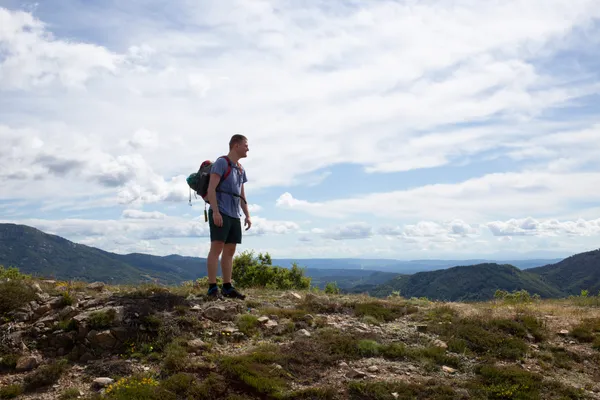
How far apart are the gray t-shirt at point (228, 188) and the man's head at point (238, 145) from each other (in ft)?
1.08

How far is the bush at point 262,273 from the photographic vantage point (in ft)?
128

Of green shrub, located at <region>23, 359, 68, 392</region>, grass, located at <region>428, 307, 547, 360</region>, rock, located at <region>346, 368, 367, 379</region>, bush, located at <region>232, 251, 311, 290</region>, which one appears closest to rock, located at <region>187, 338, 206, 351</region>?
green shrub, located at <region>23, 359, 68, 392</region>

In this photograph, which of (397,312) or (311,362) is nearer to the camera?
(311,362)

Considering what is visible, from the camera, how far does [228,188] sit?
9.81 meters

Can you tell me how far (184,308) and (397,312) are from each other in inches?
209

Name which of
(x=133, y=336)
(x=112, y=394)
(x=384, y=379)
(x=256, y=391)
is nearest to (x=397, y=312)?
(x=384, y=379)

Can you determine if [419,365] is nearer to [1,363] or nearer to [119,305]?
[119,305]

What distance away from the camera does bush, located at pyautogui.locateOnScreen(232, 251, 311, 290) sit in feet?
128

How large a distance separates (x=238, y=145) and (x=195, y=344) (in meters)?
4.55

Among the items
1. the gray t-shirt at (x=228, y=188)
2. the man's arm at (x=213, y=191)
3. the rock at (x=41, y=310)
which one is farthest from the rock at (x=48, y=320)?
the gray t-shirt at (x=228, y=188)

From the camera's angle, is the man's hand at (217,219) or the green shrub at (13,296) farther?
the man's hand at (217,219)

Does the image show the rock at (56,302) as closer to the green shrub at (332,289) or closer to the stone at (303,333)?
the stone at (303,333)

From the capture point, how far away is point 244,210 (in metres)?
10.6

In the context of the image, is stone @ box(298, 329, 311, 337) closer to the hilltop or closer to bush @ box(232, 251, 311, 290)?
the hilltop
